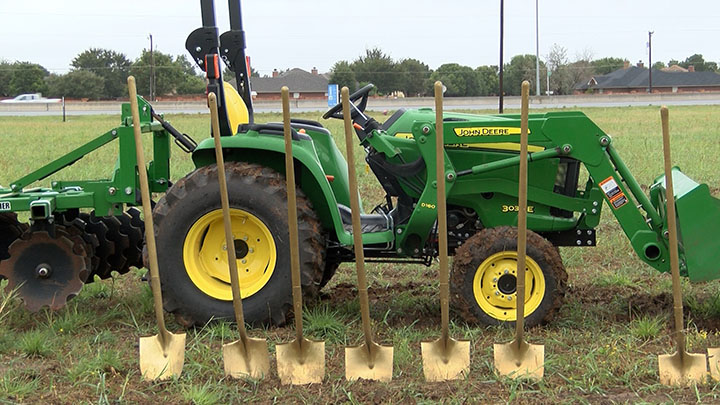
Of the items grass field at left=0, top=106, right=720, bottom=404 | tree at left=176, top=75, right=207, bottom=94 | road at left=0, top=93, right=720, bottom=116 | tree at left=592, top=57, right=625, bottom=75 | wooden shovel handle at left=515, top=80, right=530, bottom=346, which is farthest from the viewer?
tree at left=592, top=57, right=625, bottom=75

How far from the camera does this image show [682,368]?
4.14 m

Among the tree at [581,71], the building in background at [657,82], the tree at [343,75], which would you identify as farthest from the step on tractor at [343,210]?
the tree at [581,71]

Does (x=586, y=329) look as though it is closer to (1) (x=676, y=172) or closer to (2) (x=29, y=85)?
(1) (x=676, y=172)

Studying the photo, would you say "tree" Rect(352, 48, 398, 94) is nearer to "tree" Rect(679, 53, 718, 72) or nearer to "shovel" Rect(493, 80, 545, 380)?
A: "tree" Rect(679, 53, 718, 72)

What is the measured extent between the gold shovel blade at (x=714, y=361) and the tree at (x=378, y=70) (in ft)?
190

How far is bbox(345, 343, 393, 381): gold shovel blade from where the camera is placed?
4.21 meters

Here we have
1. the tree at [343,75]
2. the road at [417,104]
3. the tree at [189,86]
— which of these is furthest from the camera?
the tree at [189,86]

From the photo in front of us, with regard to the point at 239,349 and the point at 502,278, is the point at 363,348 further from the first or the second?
the point at 502,278

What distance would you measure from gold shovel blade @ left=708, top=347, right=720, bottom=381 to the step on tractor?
26.8 inches

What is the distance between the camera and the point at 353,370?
167 inches

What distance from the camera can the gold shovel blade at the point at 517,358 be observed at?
4254mm

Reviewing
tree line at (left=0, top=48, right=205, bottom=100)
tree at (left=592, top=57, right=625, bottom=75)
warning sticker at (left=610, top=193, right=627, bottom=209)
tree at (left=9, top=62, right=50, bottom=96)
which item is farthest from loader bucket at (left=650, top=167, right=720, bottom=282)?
tree at (left=592, top=57, right=625, bottom=75)

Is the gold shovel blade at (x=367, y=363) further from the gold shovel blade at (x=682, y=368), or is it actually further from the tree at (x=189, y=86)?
the tree at (x=189, y=86)

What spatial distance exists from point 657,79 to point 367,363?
252 feet
